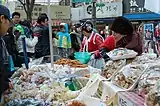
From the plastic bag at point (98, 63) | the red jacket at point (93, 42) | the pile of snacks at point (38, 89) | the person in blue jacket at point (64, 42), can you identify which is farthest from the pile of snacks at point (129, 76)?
the person in blue jacket at point (64, 42)

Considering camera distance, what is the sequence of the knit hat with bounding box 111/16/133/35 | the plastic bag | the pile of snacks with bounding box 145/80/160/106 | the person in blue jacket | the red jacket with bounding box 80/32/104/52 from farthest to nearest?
the person in blue jacket → the red jacket with bounding box 80/32/104/52 → the plastic bag → the knit hat with bounding box 111/16/133/35 → the pile of snacks with bounding box 145/80/160/106

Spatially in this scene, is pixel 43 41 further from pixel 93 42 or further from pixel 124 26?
pixel 124 26

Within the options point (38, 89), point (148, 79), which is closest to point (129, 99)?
point (148, 79)

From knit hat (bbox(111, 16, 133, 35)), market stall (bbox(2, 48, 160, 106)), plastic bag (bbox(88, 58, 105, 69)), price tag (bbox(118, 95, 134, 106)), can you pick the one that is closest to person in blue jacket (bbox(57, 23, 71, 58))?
plastic bag (bbox(88, 58, 105, 69))

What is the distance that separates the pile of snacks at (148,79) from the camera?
2.51 m

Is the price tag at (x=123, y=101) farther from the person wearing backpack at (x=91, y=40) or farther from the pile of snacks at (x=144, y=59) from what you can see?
the person wearing backpack at (x=91, y=40)

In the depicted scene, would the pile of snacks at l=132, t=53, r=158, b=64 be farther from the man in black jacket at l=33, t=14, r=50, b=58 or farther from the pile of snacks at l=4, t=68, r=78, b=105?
the man in black jacket at l=33, t=14, r=50, b=58

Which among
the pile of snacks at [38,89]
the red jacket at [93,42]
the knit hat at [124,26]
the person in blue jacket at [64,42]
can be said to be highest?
the knit hat at [124,26]

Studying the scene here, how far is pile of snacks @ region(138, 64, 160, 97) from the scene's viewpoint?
8.25 feet

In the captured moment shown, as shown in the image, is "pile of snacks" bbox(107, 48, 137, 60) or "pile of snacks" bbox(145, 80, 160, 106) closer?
"pile of snacks" bbox(145, 80, 160, 106)

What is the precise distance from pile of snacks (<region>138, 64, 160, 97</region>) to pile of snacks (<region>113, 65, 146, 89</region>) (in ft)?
0.32

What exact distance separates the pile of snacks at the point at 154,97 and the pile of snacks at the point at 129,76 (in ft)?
1.26

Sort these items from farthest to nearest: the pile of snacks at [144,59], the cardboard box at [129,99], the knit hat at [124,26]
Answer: the knit hat at [124,26]
the pile of snacks at [144,59]
the cardboard box at [129,99]

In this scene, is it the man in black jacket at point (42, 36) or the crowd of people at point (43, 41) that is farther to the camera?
the man in black jacket at point (42, 36)
